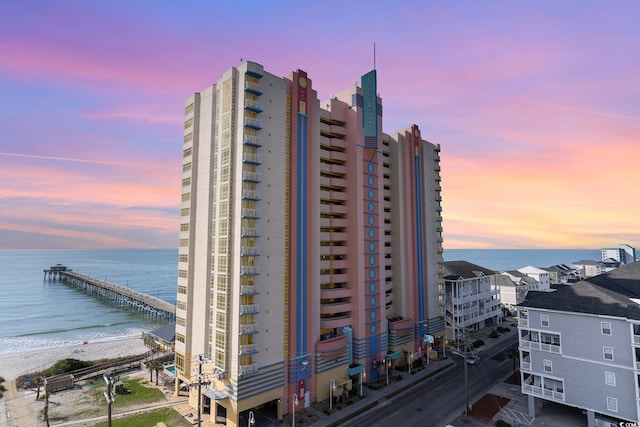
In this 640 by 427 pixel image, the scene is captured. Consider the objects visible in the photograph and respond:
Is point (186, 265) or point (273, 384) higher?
point (186, 265)

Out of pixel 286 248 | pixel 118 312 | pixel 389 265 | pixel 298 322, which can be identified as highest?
pixel 286 248

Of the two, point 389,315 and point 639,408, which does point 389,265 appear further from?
point 639,408

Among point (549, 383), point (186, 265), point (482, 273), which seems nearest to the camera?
point (549, 383)

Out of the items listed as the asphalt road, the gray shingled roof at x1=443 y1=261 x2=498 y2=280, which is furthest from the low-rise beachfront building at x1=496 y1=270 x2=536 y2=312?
the asphalt road

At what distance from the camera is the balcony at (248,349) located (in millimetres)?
42975

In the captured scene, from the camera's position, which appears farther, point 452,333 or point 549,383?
point 452,333

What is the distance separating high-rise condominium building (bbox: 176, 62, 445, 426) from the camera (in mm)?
45312

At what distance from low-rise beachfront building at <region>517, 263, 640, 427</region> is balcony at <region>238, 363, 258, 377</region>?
38.3m

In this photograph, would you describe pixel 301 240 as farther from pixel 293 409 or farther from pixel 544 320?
pixel 544 320

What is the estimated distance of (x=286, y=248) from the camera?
4959 cm

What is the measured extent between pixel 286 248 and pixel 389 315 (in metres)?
33.4

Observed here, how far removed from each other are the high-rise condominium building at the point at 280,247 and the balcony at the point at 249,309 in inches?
5.9

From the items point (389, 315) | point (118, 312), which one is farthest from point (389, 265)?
point (118, 312)

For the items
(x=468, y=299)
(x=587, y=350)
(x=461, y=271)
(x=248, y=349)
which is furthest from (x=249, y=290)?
(x=461, y=271)
